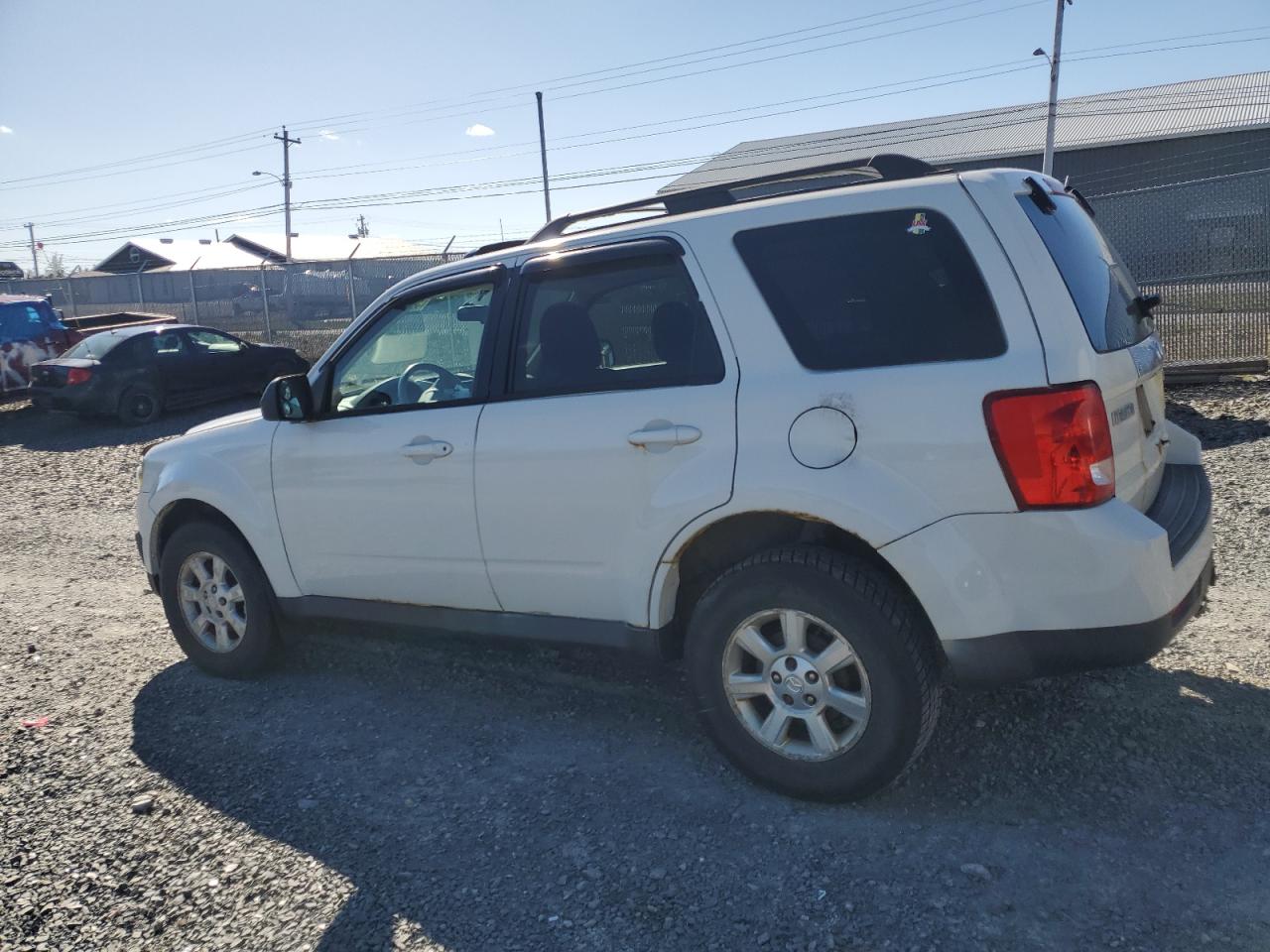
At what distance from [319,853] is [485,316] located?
2.08 m

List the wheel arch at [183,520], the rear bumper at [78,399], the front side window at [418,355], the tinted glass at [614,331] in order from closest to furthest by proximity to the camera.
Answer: the tinted glass at [614,331] → the front side window at [418,355] → the wheel arch at [183,520] → the rear bumper at [78,399]

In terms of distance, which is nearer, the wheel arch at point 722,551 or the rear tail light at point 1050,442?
the rear tail light at point 1050,442

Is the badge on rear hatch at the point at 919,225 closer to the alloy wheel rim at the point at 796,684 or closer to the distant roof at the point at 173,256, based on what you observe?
the alloy wheel rim at the point at 796,684

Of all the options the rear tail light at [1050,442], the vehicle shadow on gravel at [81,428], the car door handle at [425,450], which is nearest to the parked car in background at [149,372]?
the vehicle shadow on gravel at [81,428]

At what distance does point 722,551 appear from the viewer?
3.72 m

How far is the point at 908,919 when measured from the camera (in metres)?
2.84

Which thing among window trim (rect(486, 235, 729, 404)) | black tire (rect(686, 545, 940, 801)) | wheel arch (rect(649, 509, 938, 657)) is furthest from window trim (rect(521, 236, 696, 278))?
black tire (rect(686, 545, 940, 801))

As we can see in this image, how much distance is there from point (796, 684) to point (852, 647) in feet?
0.83

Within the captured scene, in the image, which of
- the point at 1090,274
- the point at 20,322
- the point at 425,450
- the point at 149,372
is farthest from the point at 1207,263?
the point at 20,322

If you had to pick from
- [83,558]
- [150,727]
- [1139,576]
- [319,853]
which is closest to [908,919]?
[1139,576]

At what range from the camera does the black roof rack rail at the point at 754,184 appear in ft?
11.5

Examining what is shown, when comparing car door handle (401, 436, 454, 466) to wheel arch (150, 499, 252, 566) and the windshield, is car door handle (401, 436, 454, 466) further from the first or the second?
the windshield

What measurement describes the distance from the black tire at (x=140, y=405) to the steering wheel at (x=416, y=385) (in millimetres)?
12398

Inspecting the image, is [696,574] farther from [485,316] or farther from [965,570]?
[485,316]
